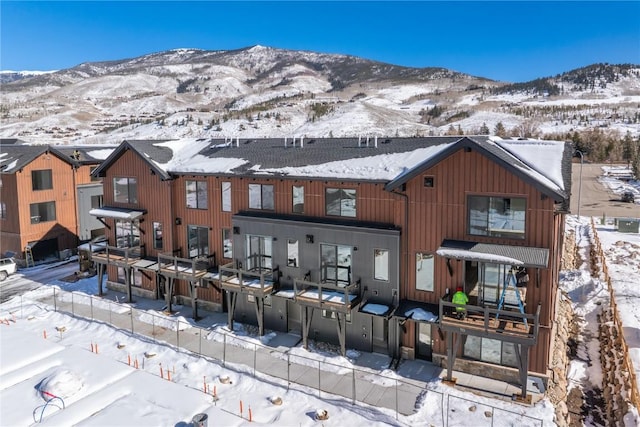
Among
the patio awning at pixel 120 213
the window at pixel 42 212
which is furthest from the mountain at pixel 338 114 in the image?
the patio awning at pixel 120 213

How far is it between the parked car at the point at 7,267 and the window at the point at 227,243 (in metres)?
17.0

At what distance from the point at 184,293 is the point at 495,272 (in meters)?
15.9

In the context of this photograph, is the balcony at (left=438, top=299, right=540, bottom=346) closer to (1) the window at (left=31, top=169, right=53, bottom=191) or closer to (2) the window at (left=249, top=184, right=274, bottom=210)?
(2) the window at (left=249, top=184, right=274, bottom=210)

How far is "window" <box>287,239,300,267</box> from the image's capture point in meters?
20.9

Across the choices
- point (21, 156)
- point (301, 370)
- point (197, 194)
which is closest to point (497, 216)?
point (301, 370)

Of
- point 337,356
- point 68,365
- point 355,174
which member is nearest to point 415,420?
point 337,356

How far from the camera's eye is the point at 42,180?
34.5m

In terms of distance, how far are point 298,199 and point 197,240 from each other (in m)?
6.69

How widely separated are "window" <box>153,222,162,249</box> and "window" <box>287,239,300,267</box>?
8481mm

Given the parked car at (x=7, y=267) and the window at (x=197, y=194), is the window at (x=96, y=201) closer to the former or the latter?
the parked car at (x=7, y=267)

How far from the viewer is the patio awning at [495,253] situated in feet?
50.2

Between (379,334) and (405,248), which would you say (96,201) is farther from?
(405,248)

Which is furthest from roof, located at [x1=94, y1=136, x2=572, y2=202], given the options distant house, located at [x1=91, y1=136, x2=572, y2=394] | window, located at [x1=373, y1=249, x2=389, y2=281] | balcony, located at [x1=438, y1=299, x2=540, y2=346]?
balcony, located at [x1=438, y1=299, x2=540, y2=346]

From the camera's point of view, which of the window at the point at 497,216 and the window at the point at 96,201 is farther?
the window at the point at 96,201
